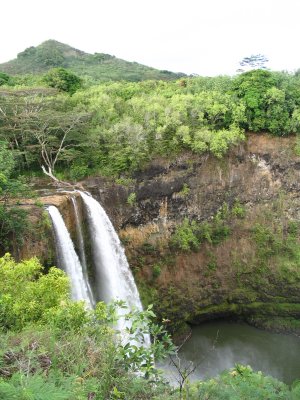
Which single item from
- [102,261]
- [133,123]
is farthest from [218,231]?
[133,123]

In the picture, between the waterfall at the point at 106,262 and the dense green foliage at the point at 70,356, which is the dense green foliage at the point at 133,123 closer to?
the waterfall at the point at 106,262

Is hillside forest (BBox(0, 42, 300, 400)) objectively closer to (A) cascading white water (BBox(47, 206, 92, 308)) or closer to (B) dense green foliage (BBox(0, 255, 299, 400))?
(B) dense green foliage (BBox(0, 255, 299, 400))

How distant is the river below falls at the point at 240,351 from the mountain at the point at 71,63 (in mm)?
36459

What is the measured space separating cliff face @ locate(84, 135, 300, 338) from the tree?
10013 mm

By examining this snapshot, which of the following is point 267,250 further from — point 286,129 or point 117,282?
point 117,282

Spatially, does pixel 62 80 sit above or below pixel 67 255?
above

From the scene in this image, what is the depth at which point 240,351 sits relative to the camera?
16.7 metres

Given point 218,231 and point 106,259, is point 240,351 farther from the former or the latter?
point 106,259

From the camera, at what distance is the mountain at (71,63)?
166 feet

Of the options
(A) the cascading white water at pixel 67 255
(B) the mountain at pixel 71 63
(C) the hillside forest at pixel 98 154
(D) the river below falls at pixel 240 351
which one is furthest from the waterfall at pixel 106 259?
(B) the mountain at pixel 71 63

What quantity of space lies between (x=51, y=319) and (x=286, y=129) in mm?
17219

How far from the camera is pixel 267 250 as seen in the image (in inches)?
753

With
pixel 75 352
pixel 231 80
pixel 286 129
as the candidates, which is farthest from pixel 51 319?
pixel 231 80

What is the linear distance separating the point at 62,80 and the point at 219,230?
14.2 metres
